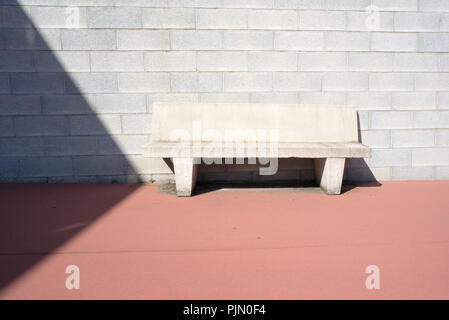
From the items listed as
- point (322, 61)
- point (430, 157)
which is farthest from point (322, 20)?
point (430, 157)

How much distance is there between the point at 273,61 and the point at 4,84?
2.86 meters

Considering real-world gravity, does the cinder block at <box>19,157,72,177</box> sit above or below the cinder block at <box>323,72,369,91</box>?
below

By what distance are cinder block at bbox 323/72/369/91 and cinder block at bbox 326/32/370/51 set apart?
0.27 meters

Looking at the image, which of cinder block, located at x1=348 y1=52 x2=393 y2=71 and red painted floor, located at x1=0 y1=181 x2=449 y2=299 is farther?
cinder block, located at x1=348 y1=52 x2=393 y2=71

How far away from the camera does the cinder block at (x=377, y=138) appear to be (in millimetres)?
3703

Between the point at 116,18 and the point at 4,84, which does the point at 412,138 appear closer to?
the point at 116,18

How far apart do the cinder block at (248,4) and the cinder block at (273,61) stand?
48cm

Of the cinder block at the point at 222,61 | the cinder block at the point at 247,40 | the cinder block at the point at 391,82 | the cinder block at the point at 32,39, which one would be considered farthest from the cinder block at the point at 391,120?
the cinder block at the point at 32,39

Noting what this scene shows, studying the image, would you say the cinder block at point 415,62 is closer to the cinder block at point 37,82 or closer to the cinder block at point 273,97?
the cinder block at point 273,97

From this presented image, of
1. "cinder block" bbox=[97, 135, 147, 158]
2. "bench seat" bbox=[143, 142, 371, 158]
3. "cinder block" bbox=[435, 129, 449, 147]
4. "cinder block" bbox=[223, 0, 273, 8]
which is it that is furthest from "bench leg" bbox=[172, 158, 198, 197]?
"cinder block" bbox=[435, 129, 449, 147]

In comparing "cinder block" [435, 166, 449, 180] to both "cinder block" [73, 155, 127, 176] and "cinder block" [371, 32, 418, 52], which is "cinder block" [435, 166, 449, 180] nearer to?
"cinder block" [371, 32, 418, 52]

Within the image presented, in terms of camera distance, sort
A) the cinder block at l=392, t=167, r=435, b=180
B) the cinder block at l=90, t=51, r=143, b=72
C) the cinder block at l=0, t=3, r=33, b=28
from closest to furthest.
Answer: the cinder block at l=0, t=3, r=33, b=28
the cinder block at l=90, t=51, r=143, b=72
the cinder block at l=392, t=167, r=435, b=180

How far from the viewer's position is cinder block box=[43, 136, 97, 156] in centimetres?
356
